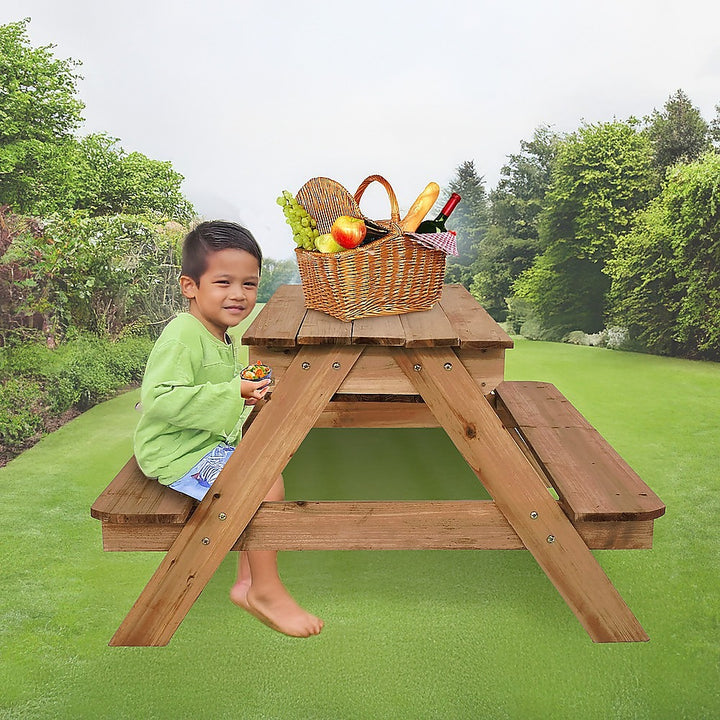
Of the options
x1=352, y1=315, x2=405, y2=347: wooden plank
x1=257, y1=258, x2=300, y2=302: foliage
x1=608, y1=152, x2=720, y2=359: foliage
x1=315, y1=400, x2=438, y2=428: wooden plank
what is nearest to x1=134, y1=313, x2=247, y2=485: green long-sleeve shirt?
x1=352, y1=315, x2=405, y2=347: wooden plank

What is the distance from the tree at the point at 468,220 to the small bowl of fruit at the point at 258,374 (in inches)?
262

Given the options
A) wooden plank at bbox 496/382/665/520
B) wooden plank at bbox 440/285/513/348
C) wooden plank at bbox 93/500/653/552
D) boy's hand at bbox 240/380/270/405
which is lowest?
wooden plank at bbox 93/500/653/552

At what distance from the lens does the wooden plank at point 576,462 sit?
229 cm

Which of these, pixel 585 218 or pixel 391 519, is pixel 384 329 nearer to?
pixel 391 519

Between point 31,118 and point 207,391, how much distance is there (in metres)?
5.32

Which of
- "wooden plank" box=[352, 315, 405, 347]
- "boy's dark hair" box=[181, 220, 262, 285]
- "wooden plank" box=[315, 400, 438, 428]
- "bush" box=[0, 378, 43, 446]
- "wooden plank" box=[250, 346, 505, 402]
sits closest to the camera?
"wooden plank" box=[352, 315, 405, 347]

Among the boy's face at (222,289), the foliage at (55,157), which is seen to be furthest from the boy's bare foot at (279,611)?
the foliage at (55,157)

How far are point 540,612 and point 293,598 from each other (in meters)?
0.87

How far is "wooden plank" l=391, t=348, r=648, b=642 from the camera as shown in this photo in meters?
2.31

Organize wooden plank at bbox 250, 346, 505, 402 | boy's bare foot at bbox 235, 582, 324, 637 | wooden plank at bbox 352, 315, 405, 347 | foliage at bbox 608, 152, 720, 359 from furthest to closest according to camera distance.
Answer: foliage at bbox 608, 152, 720, 359, boy's bare foot at bbox 235, 582, 324, 637, wooden plank at bbox 250, 346, 505, 402, wooden plank at bbox 352, 315, 405, 347

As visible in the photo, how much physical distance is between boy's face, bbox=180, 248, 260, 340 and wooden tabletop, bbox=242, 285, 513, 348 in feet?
0.32

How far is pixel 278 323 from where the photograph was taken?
2492 millimetres

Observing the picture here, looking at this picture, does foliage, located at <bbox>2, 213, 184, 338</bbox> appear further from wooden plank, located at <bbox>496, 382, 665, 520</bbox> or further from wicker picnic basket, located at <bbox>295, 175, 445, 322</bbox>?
wooden plank, located at <bbox>496, 382, 665, 520</bbox>

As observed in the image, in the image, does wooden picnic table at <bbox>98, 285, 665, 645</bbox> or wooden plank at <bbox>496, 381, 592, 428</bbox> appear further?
wooden plank at <bbox>496, 381, 592, 428</bbox>
